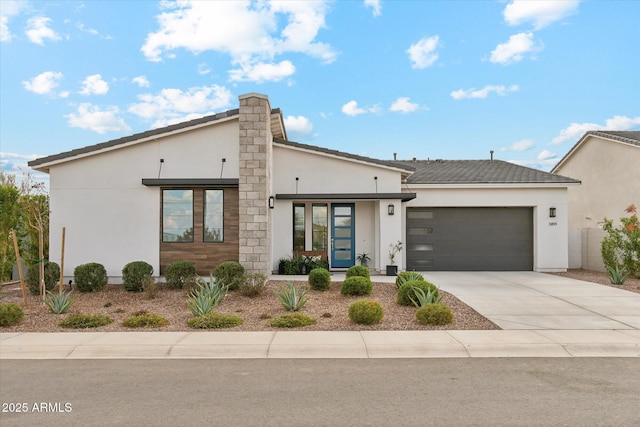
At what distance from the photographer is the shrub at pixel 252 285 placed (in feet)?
38.7

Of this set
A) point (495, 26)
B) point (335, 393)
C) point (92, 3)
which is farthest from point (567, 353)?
point (92, 3)

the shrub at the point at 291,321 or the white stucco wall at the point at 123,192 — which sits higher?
the white stucco wall at the point at 123,192

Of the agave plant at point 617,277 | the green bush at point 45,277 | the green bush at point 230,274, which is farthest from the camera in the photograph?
the agave plant at point 617,277

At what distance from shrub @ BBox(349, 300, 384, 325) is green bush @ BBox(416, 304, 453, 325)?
2.51 feet

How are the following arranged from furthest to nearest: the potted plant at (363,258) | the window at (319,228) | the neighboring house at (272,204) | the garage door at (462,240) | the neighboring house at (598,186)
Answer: the neighboring house at (598,186)
the garage door at (462,240)
the window at (319,228)
the potted plant at (363,258)
the neighboring house at (272,204)

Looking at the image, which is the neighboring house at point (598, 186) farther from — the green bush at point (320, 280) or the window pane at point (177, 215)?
the window pane at point (177, 215)

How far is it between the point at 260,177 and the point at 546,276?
10352 millimetres

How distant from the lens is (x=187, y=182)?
14.6 metres

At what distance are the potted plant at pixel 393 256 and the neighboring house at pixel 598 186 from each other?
7.99m

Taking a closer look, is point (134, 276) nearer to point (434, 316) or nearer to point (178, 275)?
point (178, 275)

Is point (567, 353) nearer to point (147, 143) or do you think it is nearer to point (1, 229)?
point (147, 143)

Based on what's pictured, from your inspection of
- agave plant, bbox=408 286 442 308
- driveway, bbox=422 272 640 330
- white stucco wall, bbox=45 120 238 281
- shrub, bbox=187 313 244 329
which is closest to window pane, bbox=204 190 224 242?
white stucco wall, bbox=45 120 238 281

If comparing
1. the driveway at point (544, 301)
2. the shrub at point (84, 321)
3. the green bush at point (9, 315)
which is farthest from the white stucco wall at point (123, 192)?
the driveway at point (544, 301)

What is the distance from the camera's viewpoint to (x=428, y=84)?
18.4 m
